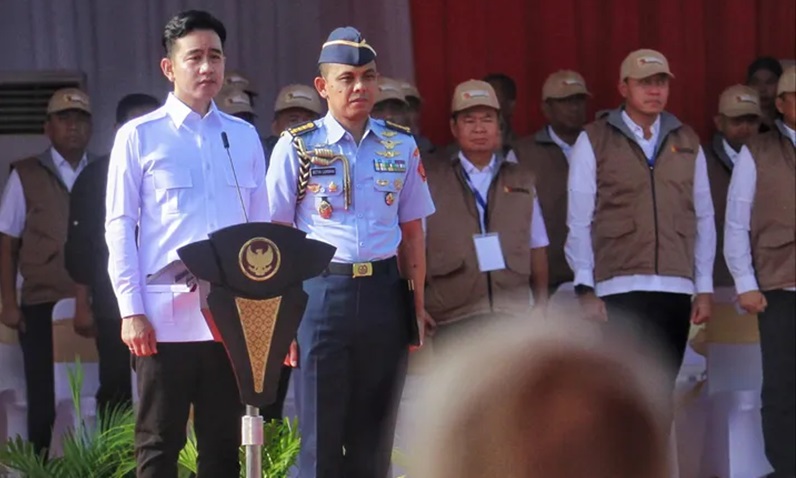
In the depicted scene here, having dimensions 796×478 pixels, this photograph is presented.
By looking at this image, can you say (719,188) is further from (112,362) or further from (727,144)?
(112,362)

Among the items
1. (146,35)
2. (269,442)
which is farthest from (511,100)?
(269,442)

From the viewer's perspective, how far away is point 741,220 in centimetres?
541

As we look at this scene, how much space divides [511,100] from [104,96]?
1.76 metres

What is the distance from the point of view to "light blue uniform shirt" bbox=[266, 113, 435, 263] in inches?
152

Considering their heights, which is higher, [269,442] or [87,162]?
[87,162]

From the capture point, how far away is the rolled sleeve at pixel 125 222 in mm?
3412

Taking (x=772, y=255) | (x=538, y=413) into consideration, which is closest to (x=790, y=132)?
(x=772, y=255)

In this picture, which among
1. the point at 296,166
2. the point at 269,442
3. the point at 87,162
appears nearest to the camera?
the point at 296,166

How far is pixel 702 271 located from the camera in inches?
209

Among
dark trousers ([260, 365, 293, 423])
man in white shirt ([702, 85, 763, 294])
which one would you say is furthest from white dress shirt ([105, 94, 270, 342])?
man in white shirt ([702, 85, 763, 294])

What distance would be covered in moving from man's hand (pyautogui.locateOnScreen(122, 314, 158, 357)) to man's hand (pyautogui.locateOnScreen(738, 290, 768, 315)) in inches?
105

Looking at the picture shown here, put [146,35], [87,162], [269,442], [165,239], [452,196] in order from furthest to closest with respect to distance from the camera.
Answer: [146,35] → [87,162] → [452,196] → [269,442] → [165,239]

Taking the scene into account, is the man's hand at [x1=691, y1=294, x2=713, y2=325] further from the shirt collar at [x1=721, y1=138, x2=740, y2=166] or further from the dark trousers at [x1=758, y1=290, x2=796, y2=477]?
the shirt collar at [x1=721, y1=138, x2=740, y2=166]

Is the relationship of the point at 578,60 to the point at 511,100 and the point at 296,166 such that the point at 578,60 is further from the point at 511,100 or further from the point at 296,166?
the point at 296,166
